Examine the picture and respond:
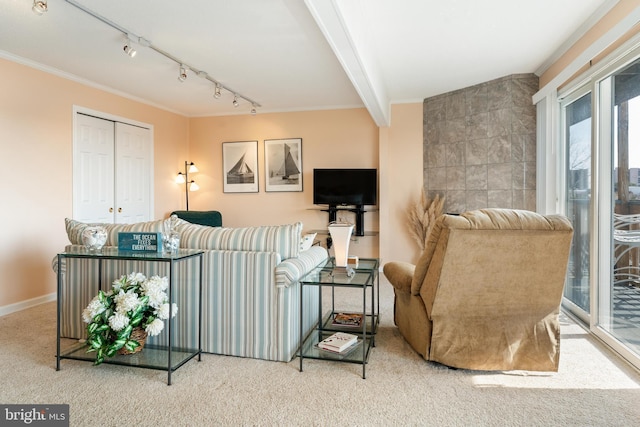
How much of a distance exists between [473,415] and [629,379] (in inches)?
44.0

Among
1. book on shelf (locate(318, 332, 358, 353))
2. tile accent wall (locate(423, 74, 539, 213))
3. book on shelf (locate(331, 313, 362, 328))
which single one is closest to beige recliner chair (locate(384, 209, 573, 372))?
book on shelf (locate(318, 332, 358, 353))

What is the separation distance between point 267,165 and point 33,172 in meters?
3.02

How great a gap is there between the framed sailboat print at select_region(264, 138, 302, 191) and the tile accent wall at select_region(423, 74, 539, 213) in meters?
1.90

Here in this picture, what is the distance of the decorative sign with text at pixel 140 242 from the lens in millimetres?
2332

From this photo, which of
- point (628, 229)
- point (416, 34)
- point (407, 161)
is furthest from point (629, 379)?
point (407, 161)

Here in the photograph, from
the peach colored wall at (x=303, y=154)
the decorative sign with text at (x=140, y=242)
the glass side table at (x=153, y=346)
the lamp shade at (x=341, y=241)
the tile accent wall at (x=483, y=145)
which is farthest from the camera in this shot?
the peach colored wall at (x=303, y=154)

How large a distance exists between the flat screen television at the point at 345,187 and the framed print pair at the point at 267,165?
1.48ft

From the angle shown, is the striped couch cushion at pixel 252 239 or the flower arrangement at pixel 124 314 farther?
the striped couch cushion at pixel 252 239

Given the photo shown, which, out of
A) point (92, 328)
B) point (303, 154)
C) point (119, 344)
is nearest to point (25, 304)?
point (92, 328)

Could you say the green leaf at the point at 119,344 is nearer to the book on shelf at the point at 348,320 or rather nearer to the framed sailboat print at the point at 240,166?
the book on shelf at the point at 348,320

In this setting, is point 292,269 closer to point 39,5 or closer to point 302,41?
point 302,41

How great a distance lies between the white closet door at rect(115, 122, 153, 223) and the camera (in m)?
5.01

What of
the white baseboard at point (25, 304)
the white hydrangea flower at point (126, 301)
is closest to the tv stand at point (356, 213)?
the white baseboard at point (25, 304)
